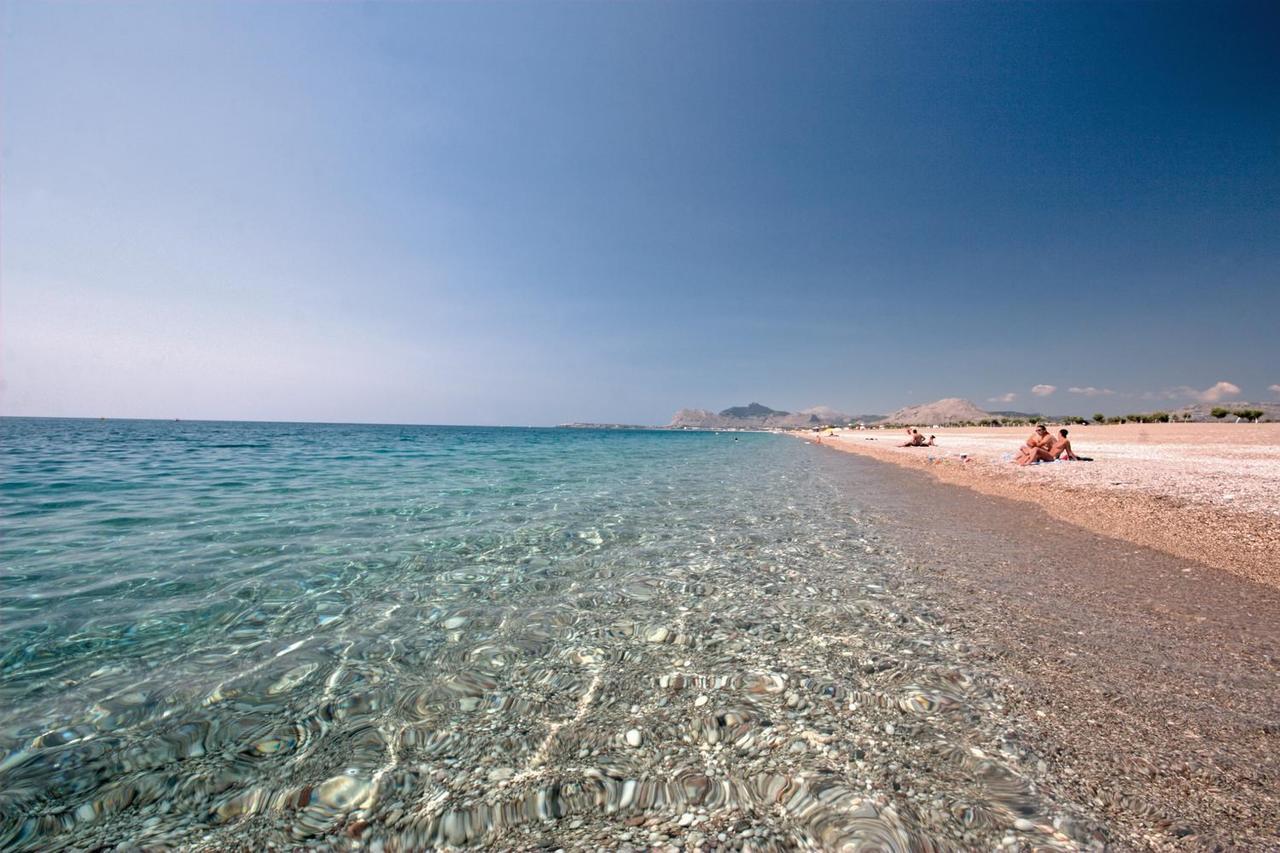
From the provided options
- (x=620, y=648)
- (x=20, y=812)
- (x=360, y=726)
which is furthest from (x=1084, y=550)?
(x=20, y=812)

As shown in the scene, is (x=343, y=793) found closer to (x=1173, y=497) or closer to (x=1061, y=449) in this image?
(x=1173, y=497)

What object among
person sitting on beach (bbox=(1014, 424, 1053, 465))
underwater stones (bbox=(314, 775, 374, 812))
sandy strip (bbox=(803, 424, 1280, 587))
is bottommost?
underwater stones (bbox=(314, 775, 374, 812))

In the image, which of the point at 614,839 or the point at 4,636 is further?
the point at 4,636

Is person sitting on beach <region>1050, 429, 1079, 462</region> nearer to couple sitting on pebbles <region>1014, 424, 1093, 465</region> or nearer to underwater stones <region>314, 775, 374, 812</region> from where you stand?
couple sitting on pebbles <region>1014, 424, 1093, 465</region>

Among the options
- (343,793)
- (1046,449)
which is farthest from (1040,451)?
(343,793)

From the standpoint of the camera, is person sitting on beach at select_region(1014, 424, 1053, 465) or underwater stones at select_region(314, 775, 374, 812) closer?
underwater stones at select_region(314, 775, 374, 812)

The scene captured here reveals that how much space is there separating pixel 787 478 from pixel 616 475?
8051mm

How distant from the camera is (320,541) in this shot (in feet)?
28.1

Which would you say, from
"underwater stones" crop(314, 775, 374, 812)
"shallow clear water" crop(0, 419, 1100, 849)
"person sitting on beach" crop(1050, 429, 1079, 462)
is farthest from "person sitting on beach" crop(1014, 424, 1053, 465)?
"underwater stones" crop(314, 775, 374, 812)

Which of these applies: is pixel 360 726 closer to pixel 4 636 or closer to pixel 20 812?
pixel 20 812

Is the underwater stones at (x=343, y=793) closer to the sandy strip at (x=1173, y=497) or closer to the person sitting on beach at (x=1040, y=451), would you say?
the sandy strip at (x=1173, y=497)

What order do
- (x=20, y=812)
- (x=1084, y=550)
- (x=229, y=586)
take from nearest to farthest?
(x=20, y=812), (x=229, y=586), (x=1084, y=550)

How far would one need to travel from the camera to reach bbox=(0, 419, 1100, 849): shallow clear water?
2729 millimetres

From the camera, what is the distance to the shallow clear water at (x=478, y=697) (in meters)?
2.73
